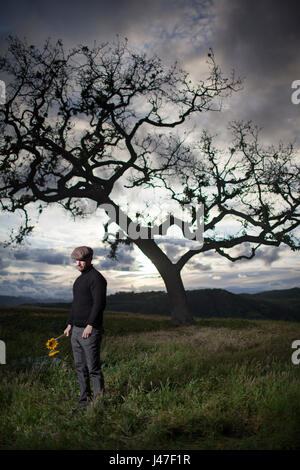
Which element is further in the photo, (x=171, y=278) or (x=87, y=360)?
(x=171, y=278)

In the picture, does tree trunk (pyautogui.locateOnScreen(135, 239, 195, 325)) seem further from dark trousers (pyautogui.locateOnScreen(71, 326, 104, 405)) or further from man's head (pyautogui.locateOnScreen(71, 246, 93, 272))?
dark trousers (pyautogui.locateOnScreen(71, 326, 104, 405))

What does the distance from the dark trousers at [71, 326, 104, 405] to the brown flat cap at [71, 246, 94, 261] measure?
1149mm

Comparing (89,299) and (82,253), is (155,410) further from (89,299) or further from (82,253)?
(82,253)

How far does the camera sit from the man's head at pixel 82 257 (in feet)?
18.6

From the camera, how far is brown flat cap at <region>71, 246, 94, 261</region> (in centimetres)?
566

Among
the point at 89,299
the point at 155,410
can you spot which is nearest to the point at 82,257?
the point at 89,299

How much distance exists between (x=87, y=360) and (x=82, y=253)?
1.70 m

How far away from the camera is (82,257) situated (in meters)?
5.68

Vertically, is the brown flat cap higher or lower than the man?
higher

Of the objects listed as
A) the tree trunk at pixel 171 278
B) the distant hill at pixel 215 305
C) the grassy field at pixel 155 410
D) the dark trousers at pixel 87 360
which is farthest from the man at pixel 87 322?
the distant hill at pixel 215 305

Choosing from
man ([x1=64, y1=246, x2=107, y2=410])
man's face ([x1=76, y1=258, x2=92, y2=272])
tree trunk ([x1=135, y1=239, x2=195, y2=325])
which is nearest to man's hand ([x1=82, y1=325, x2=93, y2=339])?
man ([x1=64, y1=246, x2=107, y2=410])
